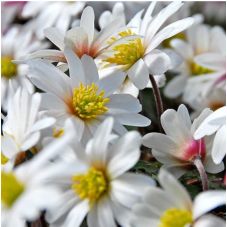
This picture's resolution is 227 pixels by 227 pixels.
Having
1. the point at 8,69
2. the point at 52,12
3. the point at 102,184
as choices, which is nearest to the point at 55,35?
the point at 102,184

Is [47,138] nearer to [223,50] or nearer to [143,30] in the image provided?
[143,30]

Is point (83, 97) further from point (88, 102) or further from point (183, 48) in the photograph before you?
point (183, 48)

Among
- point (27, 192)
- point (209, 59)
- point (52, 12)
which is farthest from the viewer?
point (52, 12)

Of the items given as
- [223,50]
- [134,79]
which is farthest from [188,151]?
[223,50]

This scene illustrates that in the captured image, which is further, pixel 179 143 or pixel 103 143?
pixel 179 143

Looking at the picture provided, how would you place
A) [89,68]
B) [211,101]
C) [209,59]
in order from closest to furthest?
[89,68]
[209,59]
[211,101]

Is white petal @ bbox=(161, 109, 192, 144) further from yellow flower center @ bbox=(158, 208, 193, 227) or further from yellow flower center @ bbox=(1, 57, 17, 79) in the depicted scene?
yellow flower center @ bbox=(1, 57, 17, 79)
